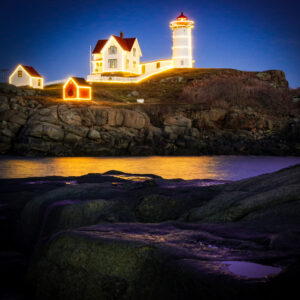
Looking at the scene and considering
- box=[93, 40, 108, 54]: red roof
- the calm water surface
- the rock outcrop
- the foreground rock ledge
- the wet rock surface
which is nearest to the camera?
the foreground rock ledge

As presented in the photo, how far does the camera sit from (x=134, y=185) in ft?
30.8

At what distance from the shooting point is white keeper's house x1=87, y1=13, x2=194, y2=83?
190ft

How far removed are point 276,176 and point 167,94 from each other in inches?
1580

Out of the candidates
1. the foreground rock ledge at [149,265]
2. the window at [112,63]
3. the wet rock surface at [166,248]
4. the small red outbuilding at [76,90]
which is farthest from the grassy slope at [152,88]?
the foreground rock ledge at [149,265]

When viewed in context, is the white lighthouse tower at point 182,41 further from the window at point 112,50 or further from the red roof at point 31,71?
the red roof at point 31,71

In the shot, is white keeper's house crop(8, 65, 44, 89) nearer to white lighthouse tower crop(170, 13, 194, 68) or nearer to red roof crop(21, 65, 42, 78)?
red roof crop(21, 65, 42, 78)

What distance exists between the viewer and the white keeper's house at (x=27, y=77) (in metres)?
51.1

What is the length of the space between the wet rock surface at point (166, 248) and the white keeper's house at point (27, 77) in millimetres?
46676

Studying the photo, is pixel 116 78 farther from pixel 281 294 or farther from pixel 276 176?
pixel 281 294

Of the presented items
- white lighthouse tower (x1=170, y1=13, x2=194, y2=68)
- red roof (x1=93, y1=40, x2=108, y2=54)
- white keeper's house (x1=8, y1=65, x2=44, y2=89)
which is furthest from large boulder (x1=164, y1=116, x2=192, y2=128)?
red roof (x1=93, y1=40, x2=108, y2=54)

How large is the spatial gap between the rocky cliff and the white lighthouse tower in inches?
844

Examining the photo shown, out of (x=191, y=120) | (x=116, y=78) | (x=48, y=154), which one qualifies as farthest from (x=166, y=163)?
(x=116, y=78)

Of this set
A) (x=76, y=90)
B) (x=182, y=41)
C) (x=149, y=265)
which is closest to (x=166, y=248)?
(x=149, y=265)

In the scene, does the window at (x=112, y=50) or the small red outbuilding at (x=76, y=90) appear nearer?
the small red outbuilding at (x=76, y=90)
